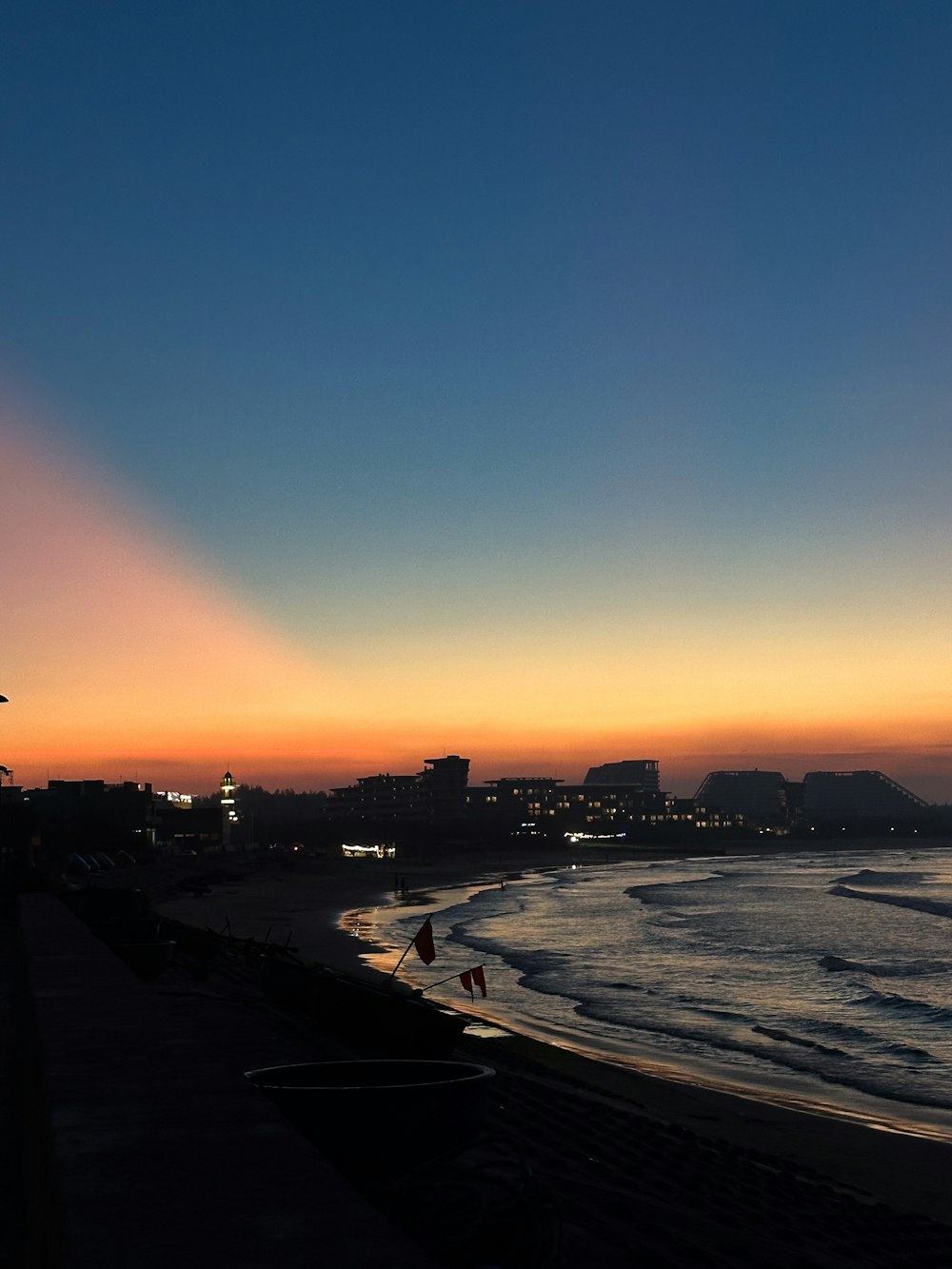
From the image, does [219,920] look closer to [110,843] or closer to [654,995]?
[654,995]

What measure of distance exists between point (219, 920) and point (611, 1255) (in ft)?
212

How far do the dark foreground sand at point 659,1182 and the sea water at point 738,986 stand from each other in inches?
105

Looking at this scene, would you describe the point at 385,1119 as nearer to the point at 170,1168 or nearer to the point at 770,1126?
the point at 170,1168

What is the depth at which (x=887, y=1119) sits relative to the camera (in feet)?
78.8

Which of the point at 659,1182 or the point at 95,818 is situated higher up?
the point at 95,818

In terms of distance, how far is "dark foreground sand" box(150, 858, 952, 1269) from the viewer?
7.42 metres

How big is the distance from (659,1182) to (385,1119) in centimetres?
960

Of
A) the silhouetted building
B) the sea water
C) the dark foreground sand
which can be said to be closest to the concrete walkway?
the dark foreground sand

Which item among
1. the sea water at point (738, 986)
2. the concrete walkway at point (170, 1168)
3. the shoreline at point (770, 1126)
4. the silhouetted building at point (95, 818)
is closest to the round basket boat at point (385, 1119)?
the concrete walkway at point (170, 1168)

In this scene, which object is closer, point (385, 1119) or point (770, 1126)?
point (385, 1119)

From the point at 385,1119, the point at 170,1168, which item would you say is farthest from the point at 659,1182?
the point at 170,1168

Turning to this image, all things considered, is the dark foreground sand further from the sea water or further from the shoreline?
the sea water

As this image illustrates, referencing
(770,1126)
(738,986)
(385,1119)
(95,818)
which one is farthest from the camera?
(95,818)

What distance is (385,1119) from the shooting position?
8.44 meters
